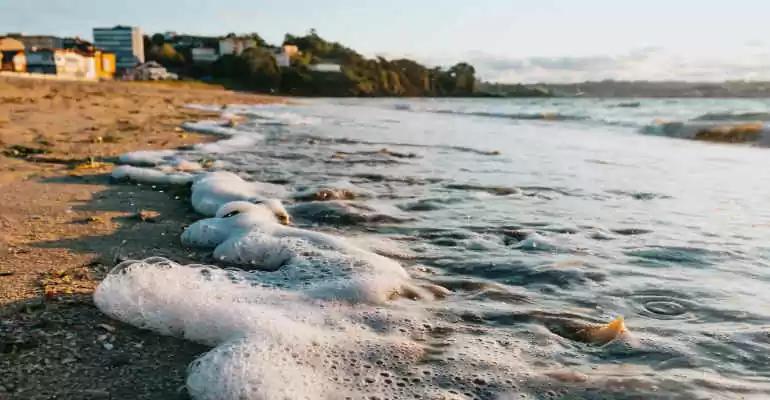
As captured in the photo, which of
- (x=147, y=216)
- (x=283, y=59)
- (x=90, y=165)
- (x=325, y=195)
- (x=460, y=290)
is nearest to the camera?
(x=460, y=290)

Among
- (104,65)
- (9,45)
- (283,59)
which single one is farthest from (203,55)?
(9,45)

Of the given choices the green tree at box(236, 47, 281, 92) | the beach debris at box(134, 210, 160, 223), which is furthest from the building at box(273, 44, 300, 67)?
the beach debris at box(134, 210, 160, 223)

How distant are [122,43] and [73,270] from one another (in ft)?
335

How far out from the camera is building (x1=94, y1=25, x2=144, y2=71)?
91.9 m

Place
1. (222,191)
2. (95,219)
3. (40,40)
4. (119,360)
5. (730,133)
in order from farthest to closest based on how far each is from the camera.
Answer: (40,40)
(730,133)
(222,191)
(95,219)
(119,360)

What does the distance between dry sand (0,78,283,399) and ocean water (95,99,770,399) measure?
0.12 meters

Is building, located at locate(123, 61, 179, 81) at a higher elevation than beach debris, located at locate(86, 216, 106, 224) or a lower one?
higher

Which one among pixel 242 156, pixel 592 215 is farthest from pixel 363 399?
pixel 242 156

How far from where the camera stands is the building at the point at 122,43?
91.9 m

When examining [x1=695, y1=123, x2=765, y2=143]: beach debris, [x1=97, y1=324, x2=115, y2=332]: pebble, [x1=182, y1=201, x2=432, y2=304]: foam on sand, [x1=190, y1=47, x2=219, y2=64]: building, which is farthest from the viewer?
[x1=190, y1=47, x2=219, y2=64]: building

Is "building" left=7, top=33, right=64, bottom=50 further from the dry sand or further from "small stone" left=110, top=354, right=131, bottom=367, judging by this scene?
"small stone" left=110, top=354, right=131, bottom=367

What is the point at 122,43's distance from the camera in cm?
9256

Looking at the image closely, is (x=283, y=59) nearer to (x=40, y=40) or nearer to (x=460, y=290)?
(x=40, y=40)

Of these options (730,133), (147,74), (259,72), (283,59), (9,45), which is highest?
(283,59)
